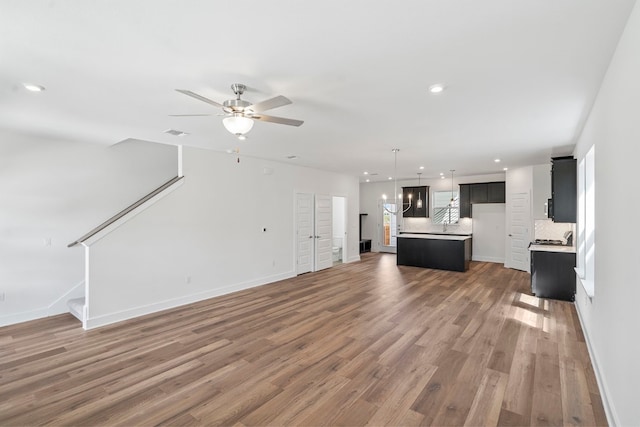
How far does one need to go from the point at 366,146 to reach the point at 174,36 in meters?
3.76

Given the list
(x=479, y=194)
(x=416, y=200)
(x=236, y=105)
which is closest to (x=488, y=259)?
(x=479, y=194)

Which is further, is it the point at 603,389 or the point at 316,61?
the point at 603,389

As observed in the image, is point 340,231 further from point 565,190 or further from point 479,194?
point 565,190

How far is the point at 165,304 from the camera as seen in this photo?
5039 mm

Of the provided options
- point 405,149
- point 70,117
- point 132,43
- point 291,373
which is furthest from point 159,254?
point 405,149

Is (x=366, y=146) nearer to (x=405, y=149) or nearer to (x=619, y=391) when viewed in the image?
(x=405, y=149)

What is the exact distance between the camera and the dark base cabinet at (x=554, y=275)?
209 inches

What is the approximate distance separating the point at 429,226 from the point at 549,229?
3.85m

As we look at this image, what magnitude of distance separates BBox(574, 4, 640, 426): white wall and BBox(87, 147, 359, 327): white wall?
17.8ft

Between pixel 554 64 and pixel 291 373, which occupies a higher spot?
pixel 554 64

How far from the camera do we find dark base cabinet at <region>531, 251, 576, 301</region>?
5305 millimetres

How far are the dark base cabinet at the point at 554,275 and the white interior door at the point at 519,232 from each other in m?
2.67

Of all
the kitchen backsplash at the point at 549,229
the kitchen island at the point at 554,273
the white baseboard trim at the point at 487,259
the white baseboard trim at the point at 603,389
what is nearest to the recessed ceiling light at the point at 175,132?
the white baseboard trim at the point at 603,389

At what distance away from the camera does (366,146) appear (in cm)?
530
